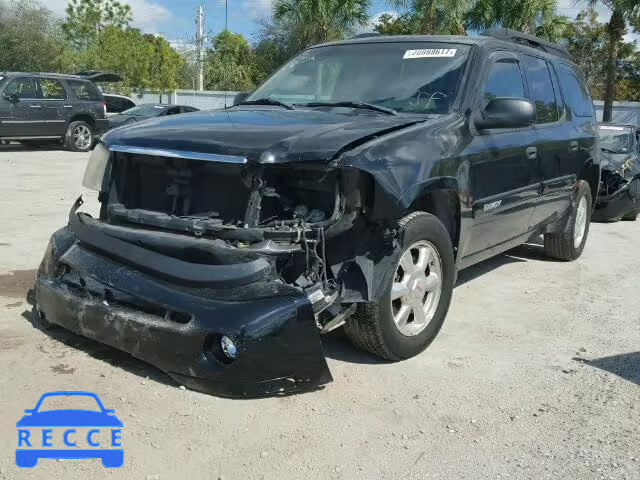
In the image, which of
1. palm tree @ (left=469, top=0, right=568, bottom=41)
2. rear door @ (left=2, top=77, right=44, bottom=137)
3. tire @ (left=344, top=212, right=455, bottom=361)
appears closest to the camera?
tire @ (left=344, top=212, right=455, bottom=361)

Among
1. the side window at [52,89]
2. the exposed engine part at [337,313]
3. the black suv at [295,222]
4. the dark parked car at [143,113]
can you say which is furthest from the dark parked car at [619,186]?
the side window at [52,89]

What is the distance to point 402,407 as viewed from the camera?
11.8 ft

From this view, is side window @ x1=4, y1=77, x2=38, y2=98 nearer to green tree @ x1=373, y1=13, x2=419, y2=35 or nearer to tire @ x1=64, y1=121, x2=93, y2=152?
tire @ x1=64, y1=121, x2=93, y2=152

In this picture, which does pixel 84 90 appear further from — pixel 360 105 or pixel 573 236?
pixel 360 105

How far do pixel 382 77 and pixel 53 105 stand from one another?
47.3ft

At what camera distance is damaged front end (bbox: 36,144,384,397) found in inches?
132

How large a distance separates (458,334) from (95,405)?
2.44 m

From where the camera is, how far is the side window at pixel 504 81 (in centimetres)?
496

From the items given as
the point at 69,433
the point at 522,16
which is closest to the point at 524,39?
the point at 69,433

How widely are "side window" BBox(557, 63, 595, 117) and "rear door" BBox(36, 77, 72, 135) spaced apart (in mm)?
13745

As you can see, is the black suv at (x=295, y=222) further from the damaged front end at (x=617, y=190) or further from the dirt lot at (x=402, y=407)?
the damaged front end at (x=617, y=190)

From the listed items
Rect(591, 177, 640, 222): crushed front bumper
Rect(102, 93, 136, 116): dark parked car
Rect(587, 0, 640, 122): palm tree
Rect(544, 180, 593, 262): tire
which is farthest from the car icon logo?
Rect(102, 93, 136, 116): dark parked car

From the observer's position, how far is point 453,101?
459 centimetres

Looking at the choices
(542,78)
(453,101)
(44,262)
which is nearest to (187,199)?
(44,262)
